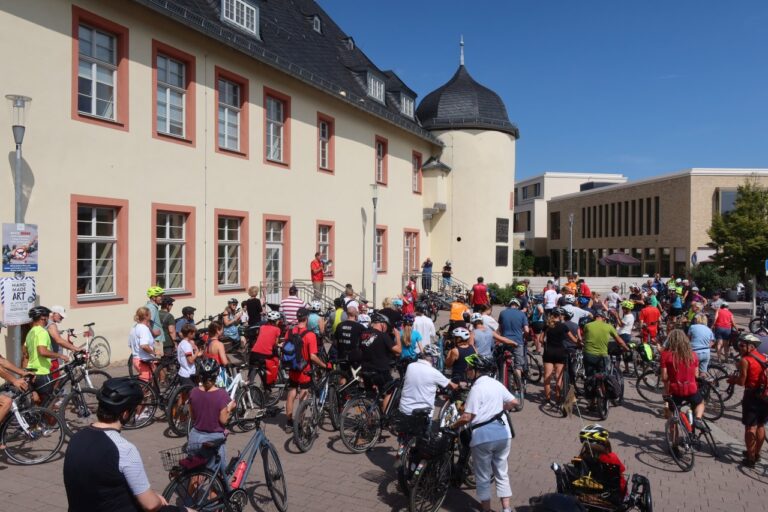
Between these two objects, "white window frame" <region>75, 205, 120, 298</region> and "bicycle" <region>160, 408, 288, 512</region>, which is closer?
"bicycle" <region>160, 408, 288, 512</region>

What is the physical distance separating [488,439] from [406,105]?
2519 centimetres

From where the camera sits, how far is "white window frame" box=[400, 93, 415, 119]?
2878 centimetres

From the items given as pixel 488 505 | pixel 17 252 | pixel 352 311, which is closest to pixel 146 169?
pixel 17 252

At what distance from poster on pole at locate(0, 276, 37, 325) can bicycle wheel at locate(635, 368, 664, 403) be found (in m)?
11.2

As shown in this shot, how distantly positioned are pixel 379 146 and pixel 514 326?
51.2ft

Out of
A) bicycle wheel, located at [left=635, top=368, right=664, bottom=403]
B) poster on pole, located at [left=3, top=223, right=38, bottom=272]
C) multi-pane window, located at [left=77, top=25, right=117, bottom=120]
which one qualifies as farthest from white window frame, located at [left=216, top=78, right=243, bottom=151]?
bicycle wheel, located at [left=635, top=368, right=664, bottom=403]

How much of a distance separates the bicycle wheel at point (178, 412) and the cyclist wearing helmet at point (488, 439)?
14.5ft

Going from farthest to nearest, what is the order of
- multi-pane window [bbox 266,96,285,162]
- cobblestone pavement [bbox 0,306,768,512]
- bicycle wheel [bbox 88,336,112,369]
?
multi-pane window [bbox 266,96,285,162] → bicycle wheel [bbox 88,336,112,369] → cobblestone pavement [bbox 0,306,768,512]

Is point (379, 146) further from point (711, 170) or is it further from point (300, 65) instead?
point (711, 170)

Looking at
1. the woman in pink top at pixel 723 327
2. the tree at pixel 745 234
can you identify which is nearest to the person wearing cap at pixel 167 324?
the woman in pink top at pixel 723 327

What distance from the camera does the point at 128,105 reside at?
13.4 meters

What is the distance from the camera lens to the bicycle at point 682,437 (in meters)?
7.60

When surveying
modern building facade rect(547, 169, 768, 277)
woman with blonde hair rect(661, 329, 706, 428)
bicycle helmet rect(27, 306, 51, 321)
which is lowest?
woman with blonde hair rect(661, 329, 706, 428)

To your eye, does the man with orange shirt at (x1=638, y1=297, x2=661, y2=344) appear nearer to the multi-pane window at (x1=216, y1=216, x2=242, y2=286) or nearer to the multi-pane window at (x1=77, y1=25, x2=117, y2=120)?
the multi-pane window at (x1=216, y1=216, x2=242, y2=286)
